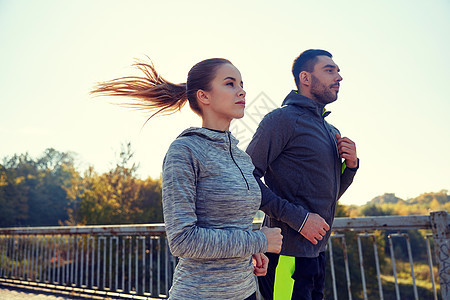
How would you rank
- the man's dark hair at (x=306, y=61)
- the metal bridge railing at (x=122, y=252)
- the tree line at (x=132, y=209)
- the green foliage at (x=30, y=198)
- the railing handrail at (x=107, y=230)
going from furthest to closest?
the green foliage at (x=30, y=198) → the tree line at (x=132, y=209) → the railing handrail at (x=107, y=230) → the metal bridge railing at (x=122, y=252) → the man's dark hair at (x=306, y=61)

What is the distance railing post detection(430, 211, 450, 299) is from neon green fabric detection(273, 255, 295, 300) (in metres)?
1.82

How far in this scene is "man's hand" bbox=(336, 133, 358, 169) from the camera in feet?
7.06

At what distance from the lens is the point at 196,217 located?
1.30 metres

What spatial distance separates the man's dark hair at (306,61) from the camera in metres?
2.48

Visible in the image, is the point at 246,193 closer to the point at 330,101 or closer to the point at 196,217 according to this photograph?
the point at 196,217

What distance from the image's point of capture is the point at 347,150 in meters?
2.15

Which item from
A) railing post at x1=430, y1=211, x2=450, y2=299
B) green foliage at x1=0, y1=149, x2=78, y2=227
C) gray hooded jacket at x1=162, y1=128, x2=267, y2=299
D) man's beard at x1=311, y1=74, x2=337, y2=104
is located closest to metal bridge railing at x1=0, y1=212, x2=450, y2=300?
railing post at x1=430, y1=211, x2=450, y2=299

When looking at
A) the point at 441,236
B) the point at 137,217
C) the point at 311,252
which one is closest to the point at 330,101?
the point at 311,252

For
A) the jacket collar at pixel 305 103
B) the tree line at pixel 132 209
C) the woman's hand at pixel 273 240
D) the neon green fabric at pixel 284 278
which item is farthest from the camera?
the tree line at pixel 132 209

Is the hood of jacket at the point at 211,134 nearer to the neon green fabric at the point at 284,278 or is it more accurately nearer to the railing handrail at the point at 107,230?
the neon green fabric at the point at 284,278

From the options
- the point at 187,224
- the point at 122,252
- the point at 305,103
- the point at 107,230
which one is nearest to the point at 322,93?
the point at 305,103

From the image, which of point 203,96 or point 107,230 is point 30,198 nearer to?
point 107,230

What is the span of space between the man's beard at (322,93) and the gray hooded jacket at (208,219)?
1170 mm

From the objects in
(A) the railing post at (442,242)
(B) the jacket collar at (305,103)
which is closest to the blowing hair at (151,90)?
(B) the jacket collar at (305,103)
